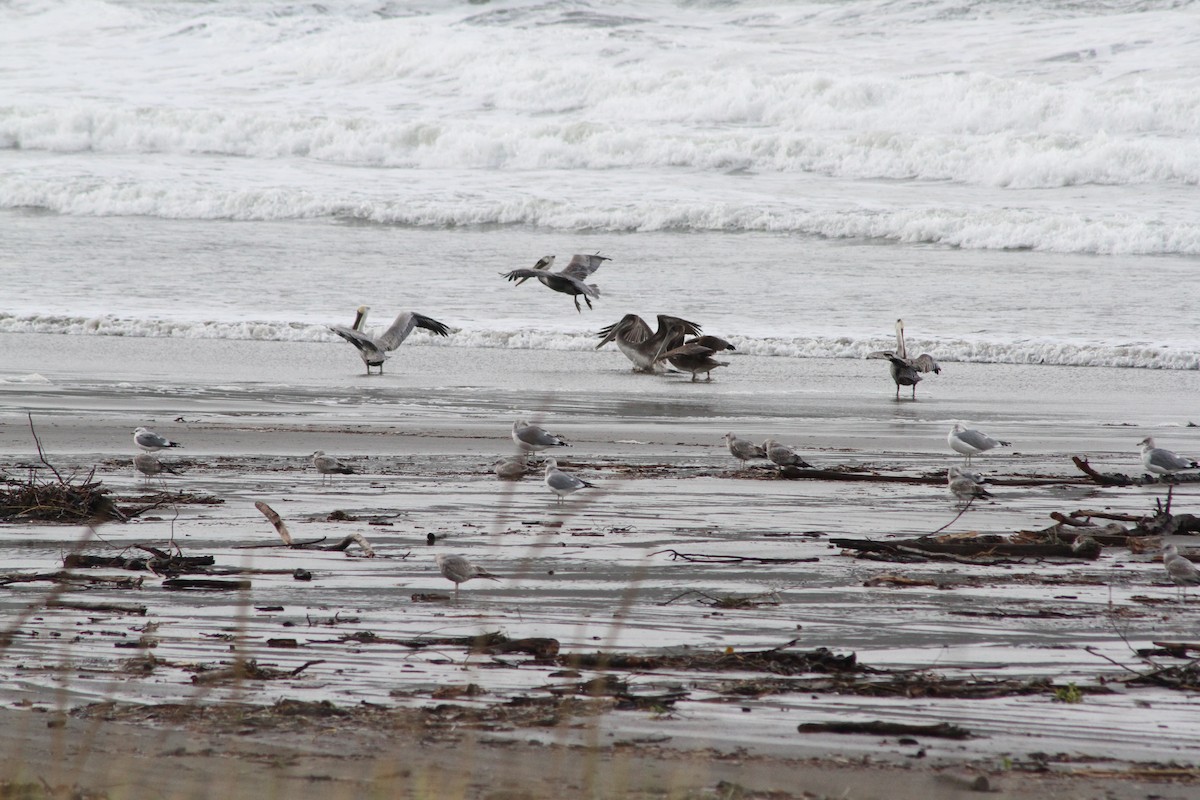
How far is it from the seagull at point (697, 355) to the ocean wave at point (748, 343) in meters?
1.44

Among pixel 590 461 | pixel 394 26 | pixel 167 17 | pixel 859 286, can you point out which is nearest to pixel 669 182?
pixel 859 286

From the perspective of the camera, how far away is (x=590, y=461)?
25.0 feet

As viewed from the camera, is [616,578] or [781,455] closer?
[616,578]

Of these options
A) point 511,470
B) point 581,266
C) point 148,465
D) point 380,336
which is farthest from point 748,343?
point 148,465

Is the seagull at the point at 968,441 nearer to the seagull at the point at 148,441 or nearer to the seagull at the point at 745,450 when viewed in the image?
the seagull at the point at 745,450

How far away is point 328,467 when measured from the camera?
6.79 meters

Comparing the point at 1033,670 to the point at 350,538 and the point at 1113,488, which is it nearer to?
the point at 350,538

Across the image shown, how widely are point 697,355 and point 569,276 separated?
1.51m

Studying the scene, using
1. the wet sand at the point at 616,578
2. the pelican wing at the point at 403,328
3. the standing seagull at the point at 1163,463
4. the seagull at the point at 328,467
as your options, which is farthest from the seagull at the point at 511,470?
the pelican wing at the point at 403,328

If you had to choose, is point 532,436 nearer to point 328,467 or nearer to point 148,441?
point 328,467

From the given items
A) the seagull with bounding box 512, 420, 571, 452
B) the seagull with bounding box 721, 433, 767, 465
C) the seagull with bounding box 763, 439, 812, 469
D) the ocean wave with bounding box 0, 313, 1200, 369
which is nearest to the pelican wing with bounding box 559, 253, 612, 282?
the ocean wave with bounding box 0, 313, 1200, 369

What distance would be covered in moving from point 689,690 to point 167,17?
124ft

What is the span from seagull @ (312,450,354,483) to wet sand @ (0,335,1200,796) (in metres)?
0.07

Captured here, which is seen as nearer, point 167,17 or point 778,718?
point 778,718
